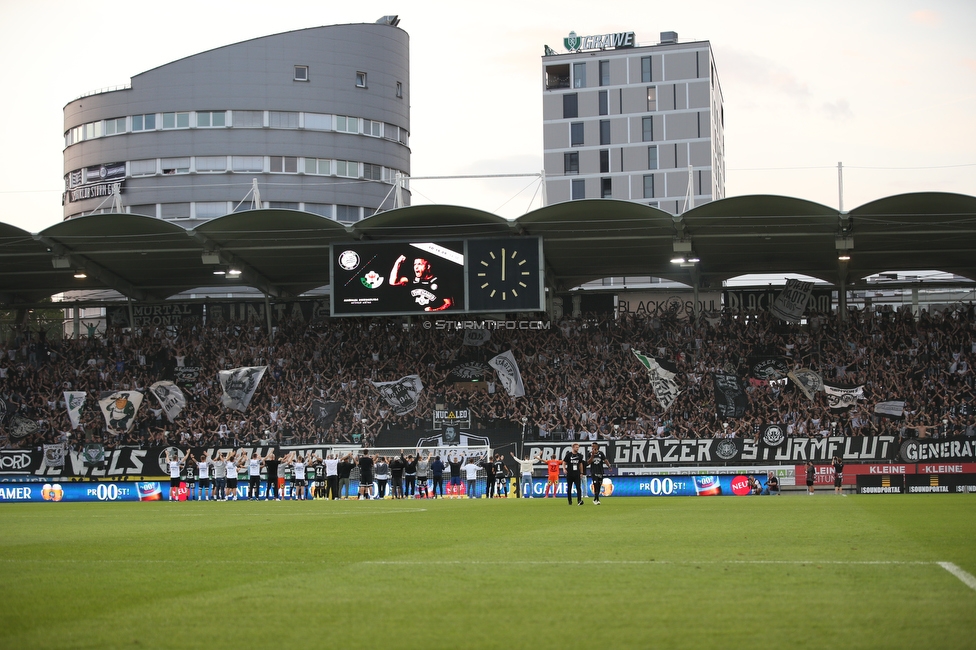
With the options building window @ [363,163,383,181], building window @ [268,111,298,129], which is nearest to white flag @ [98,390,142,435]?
building window @ [268,111,298,129]

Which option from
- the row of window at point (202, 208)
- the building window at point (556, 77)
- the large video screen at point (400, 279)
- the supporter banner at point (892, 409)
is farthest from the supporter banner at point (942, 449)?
the building window at point (556, 77)

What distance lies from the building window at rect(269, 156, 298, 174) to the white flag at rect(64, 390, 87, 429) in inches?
1520

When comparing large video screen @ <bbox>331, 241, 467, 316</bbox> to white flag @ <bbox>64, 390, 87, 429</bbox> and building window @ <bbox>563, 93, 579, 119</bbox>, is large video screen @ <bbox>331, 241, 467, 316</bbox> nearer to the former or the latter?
white flag @ <bbox>64, 390, 87, 429</bbox>

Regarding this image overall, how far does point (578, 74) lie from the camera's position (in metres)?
104

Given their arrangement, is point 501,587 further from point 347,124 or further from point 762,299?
point 347,124

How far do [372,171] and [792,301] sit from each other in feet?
147

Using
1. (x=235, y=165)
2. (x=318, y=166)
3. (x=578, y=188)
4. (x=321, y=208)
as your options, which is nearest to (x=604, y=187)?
(x=578, y=188)

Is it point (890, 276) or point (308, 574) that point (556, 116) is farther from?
point (308, 574)

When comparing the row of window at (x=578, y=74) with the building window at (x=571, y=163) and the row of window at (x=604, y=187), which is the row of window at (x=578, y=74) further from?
the row of window at (x=604, y=187)

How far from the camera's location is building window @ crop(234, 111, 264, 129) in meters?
79.5

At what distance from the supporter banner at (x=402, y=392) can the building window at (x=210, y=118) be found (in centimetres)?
4315

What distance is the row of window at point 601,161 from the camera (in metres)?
102

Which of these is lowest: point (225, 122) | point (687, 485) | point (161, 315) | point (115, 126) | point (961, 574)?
point (687, 485)

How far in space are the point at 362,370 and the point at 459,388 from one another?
4.59 m
